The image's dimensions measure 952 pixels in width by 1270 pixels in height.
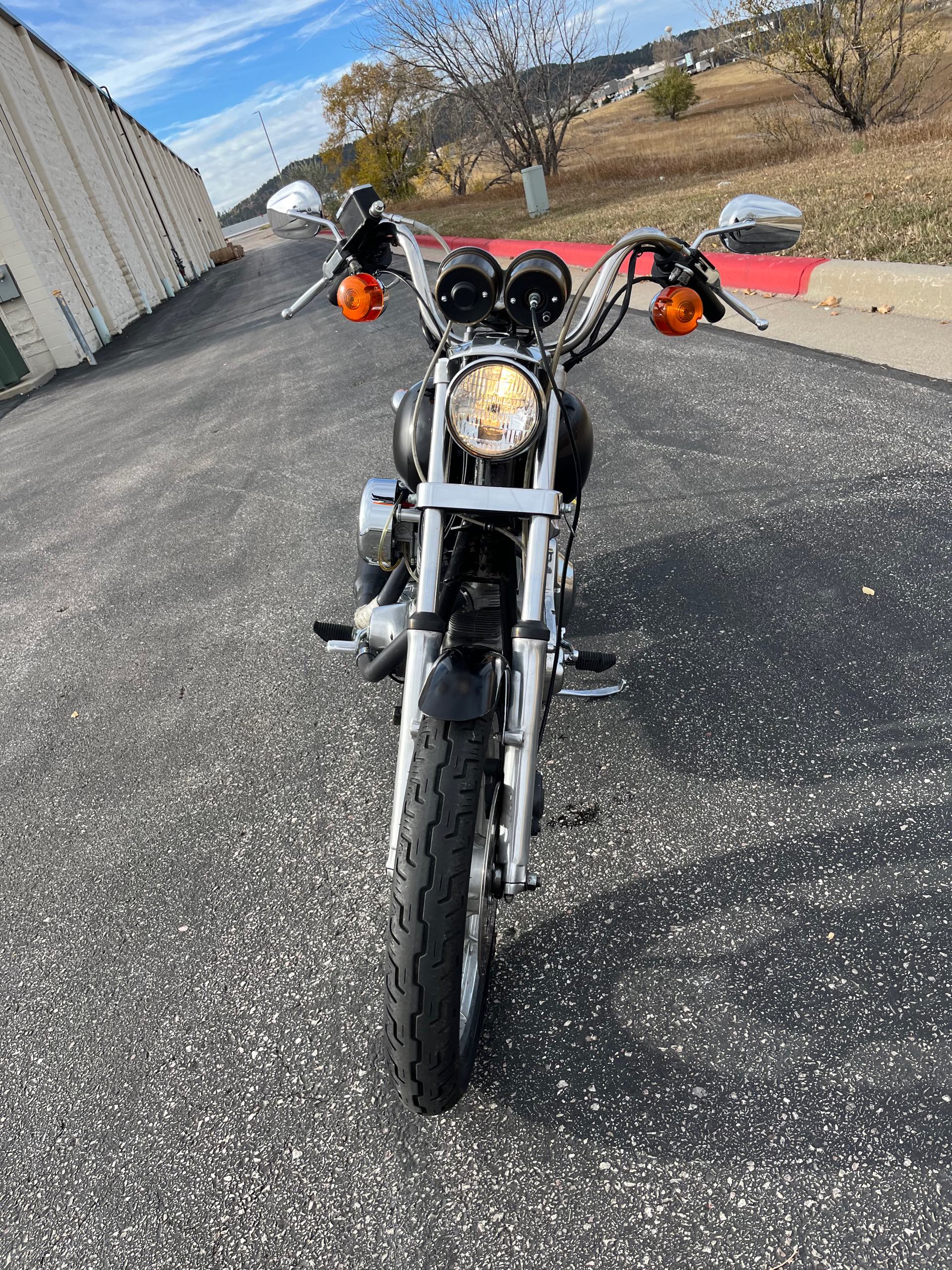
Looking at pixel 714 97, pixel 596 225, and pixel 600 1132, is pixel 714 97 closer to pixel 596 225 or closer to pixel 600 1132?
pixel 596 225

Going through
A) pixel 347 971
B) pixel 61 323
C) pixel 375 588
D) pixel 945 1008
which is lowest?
pixel 945 1008

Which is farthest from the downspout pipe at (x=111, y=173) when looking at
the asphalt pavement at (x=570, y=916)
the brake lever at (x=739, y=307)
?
the brake lever at (x=739, y=307)

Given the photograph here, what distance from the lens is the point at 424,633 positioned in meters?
1.84

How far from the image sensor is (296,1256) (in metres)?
1.65

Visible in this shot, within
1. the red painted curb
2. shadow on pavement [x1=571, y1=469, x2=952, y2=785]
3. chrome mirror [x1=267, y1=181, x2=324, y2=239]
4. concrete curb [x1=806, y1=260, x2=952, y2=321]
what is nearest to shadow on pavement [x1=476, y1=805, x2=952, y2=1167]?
shadow on pavement [x1=571, y1=469, x2=952, y2=785]

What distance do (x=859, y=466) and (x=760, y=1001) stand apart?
11.1ft

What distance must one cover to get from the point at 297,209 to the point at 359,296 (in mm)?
334

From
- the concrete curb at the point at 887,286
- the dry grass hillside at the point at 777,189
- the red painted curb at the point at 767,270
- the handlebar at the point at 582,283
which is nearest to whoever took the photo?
the handlebar at the point at 582,283

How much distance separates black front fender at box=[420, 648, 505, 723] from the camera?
169cm

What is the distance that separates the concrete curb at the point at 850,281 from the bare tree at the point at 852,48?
8964 millimetres

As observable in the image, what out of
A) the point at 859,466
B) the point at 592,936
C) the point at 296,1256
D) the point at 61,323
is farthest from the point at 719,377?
the point at 61,323

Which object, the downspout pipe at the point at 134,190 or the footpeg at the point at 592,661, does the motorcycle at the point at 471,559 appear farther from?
the downspout pipe at the point at 134,190

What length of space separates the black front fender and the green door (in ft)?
54.0

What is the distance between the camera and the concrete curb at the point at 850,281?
237 inches
